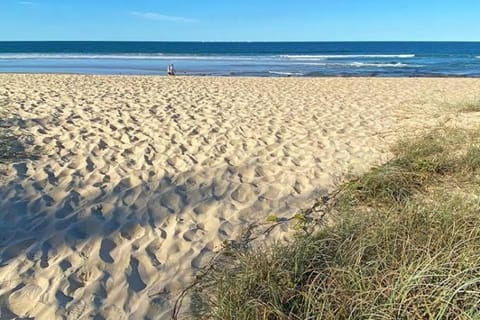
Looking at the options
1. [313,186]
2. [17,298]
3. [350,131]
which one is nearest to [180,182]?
[313,186]

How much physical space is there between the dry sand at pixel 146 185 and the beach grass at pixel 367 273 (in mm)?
584

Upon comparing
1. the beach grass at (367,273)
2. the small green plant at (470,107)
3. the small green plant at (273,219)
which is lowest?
the small green plant at (273,219)

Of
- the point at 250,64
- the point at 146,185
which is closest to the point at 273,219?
the point at 146,185

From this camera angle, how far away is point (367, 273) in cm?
230

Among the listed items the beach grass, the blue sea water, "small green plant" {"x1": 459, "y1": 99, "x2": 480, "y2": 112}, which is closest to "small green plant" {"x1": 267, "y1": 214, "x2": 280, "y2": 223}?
the beach grass

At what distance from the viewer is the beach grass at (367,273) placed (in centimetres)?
197

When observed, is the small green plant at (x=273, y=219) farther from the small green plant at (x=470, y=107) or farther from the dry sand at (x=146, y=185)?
the small green plant at (x=470, y=107)

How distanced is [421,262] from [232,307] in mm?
911

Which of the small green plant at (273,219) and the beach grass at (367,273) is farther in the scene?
the small green plant at (273,219)

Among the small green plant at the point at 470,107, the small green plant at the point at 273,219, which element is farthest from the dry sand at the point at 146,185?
the small green plant at the point at 470,107

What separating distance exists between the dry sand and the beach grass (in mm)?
584

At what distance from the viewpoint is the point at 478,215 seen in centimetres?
267

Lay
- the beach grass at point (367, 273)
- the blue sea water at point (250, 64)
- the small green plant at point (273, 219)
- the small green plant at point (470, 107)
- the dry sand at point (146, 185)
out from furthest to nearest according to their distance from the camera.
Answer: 1. the blue sea water at point (250, 64)
2. the small green plant at point (470, 107)
3. the small green plant at point (273, 219)
4. the dry sand at point (146, 185)
5. the beach grass at point (367, 273)

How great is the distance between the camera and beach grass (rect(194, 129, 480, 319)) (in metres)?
1.97
